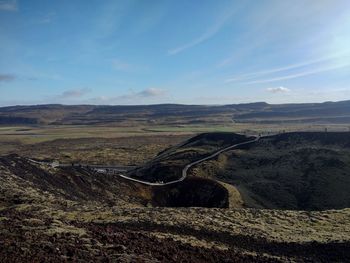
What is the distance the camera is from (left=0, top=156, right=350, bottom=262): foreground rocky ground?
21891mm

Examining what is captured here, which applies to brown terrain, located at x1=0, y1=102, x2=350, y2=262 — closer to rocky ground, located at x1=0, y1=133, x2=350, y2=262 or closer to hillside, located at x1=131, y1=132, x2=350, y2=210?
rocky ground, located at x1=0, y1=133, x2=350, y2=262

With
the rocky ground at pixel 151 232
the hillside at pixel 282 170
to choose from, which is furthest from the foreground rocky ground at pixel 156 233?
the hillside at pixel 282 170

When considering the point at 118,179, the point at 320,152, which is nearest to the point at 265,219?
the point at 118,179

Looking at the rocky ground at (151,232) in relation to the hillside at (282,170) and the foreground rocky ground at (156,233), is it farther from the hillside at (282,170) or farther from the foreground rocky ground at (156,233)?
the hillside at (282,170)

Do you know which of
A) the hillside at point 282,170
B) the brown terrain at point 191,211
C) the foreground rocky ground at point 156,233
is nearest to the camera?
the foreground rocky ground at point 156,233

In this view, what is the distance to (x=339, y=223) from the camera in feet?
123

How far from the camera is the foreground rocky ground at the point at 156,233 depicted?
21891 mm

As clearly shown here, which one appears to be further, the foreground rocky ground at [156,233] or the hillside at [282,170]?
the hillside at [282,170]

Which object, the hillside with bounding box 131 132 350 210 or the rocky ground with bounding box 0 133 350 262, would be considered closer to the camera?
the rocky ground with bounding box 0 133 350 262

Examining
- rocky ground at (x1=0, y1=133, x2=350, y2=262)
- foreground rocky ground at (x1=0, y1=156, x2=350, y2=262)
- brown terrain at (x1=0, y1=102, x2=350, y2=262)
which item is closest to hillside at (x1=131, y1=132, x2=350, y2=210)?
brown terrain at (x1=0, y1=102, x2=350, y2=262)

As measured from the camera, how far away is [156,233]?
92.0ft

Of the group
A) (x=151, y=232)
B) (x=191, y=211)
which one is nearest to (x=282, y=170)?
(x=191, y=211)

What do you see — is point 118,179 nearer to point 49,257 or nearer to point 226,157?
point 226,157

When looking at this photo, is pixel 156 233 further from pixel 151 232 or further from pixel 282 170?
pixel 282 170
